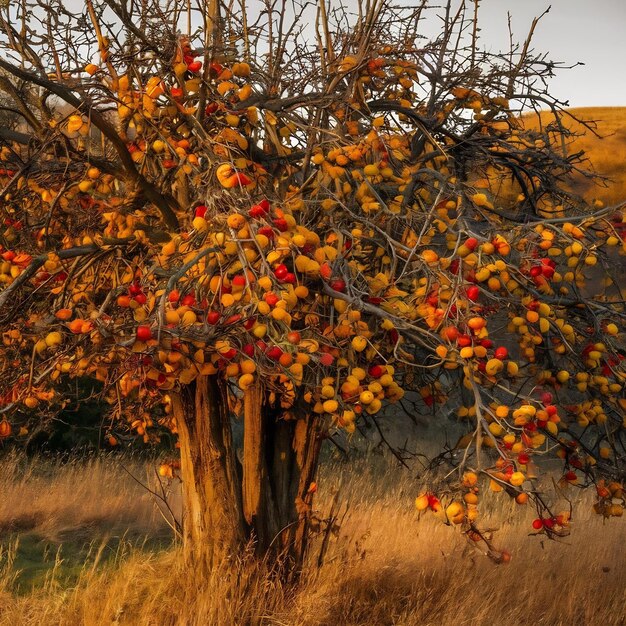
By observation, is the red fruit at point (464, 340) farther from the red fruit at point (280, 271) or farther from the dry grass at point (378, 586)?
the dry grass at point (378, 586)

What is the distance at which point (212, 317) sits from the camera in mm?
3162

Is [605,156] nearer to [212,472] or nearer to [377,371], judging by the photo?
[212,472]

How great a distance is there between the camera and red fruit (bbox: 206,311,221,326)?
10.4 feet

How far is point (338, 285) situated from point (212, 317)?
2.04 ft

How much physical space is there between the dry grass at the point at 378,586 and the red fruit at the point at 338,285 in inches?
69.3

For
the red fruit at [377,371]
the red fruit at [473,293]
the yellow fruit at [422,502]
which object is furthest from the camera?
the red fruit at [377,371]

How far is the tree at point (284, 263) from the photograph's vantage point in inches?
131

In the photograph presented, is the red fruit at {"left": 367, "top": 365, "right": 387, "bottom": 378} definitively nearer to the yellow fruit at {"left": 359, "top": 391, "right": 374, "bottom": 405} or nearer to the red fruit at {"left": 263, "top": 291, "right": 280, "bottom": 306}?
the yellow fruit at {"left": 359, "top": 391, "right": 374, "bottom": 405}

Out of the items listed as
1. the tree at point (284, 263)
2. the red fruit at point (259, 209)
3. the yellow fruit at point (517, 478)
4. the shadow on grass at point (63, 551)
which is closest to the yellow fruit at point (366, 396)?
the tree at point (284, 263)

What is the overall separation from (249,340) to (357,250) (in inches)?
42.9

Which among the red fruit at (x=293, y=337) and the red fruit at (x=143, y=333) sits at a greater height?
the red fruit at (x=143, y=333)

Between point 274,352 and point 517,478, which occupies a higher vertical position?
point 274,352

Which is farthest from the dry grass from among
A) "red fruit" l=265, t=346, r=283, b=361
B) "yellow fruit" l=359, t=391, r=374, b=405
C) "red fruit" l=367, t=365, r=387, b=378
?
"red fruit" l=265, t=346, r=283, b=361

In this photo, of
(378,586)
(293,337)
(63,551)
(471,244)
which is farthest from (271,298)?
(63,551)
